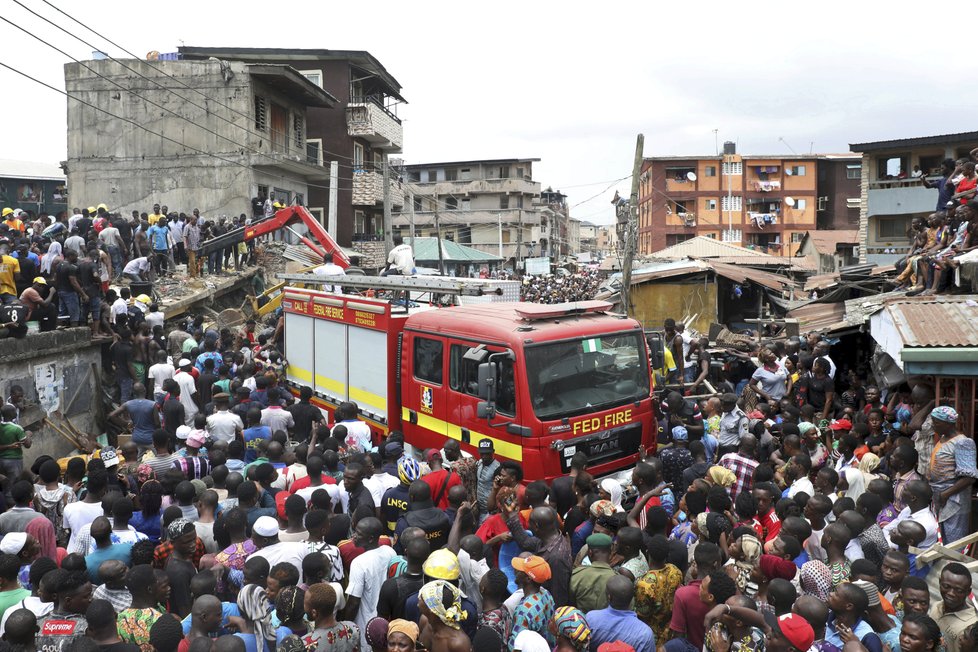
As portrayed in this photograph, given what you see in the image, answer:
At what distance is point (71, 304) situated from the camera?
519 inches

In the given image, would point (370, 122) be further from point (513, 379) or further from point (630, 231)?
point (513, 379)

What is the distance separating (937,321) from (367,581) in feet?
21.0

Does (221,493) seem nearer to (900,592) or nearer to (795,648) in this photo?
(795,648)

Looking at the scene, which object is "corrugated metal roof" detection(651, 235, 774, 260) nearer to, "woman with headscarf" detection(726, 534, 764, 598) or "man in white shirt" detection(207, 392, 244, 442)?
"man in white shirt" detection(207, 392, 244, 442)

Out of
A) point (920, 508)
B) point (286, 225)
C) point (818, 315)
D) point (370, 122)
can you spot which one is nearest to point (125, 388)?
point (286, 225)

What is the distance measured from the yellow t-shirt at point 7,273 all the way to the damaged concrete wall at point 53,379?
1.01 m

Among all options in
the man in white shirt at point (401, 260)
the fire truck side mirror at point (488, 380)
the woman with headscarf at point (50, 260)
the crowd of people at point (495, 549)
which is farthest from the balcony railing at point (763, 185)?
the fire truck side mirror at point (488, 380)

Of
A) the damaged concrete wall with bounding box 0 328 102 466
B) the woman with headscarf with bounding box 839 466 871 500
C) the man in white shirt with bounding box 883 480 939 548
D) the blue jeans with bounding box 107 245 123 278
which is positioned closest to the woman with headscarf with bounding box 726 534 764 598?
the man in white shirt with bounding box 883 480 939 548

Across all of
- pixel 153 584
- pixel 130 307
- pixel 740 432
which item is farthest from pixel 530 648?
pixel 130 307

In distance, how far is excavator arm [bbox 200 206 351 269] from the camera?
18500 millimetres

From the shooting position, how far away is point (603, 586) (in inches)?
194

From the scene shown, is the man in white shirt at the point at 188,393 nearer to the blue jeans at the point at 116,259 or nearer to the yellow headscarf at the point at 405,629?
the blue jeans at the point at 116,259

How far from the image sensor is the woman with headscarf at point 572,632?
13.5 ft

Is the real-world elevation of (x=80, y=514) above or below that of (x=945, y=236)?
below
